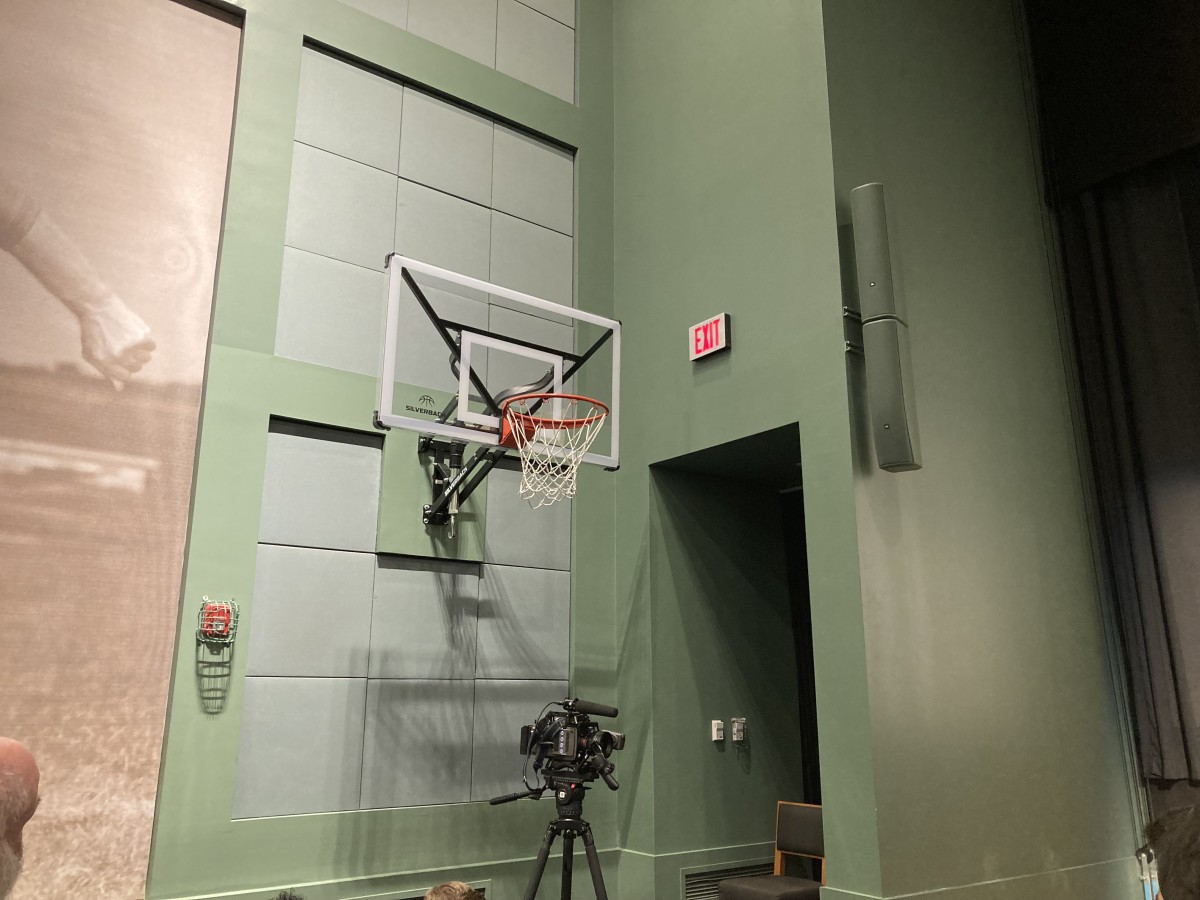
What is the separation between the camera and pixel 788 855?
4.37 m

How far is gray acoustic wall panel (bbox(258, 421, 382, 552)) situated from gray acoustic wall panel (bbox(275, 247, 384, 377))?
362 millimetres

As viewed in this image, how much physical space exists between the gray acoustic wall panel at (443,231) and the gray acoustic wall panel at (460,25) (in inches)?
36.2

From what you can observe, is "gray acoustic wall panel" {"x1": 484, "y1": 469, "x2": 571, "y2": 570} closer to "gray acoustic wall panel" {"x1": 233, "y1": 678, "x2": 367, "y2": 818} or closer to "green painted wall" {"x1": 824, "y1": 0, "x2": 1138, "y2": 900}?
"gray acoustic wall panel" {"x1": 233, "y1": 678, "x2": 367, "y2": 818}

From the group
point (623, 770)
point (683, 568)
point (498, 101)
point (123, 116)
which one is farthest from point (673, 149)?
point (623, 770)

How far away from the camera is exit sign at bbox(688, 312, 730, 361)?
425 centimetres

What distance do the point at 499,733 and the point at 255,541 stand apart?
1.44 meters

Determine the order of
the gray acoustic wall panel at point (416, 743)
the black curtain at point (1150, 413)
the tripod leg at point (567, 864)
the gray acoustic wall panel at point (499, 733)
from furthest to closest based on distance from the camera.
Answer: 1. the black curtain at point (1150, 413)
2. the gray acoustic wall panel at point (499, 733)
3. the gray acoustic wall panel at point (416, 743)
4. the tripod leg at point (567, 864)

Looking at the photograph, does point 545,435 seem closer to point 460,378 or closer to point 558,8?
point 460,378

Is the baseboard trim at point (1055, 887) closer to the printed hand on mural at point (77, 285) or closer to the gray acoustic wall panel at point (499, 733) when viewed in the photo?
the gray acoustic wall panel at point (499, 733)

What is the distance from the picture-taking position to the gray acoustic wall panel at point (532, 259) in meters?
4.73

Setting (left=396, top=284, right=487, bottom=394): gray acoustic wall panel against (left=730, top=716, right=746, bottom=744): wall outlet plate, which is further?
(left=730, top=716, right=746, bottom=744): wall outlet plate

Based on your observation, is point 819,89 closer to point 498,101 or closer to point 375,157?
point 498,101

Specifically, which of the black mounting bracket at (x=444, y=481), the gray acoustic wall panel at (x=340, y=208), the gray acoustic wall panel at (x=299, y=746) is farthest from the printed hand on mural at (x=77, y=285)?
the gray acoustic wall panel at (x=299, y=746)

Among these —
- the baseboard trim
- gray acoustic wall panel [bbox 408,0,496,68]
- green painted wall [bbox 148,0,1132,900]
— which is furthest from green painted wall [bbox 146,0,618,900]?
the baseboard trim
